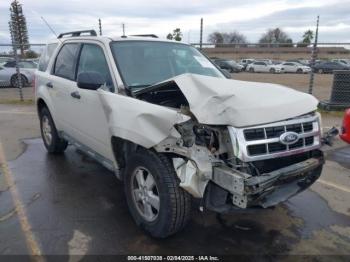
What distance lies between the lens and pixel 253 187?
2.94 m

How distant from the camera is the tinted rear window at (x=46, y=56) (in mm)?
6113

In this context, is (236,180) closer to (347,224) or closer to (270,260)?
(270,260)

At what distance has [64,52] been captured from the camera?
5613 millimetres

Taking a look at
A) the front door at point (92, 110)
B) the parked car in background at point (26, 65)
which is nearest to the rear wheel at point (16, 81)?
the parked car in background at point (26, 65)

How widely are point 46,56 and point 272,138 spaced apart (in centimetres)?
450

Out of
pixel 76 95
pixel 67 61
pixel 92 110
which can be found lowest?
pixel 92 110

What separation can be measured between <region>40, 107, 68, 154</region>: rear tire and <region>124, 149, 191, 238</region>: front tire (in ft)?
9.07

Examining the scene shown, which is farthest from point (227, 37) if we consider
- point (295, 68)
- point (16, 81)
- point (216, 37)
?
point (16, 81)

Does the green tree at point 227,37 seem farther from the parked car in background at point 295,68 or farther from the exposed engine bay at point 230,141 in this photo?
the exposed engine bay at point 230,141

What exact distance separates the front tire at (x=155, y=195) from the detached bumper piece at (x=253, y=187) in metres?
0.30

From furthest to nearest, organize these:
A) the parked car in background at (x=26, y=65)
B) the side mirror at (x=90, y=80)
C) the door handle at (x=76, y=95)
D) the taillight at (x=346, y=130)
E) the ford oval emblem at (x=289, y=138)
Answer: the parked car in background at (x=26, y=65), the taillight at (x=346, y=130), the door handle at (x=76, y=95), the side mirror at (x=90, y=80), the ford oval emblem at (x=289, y=138)

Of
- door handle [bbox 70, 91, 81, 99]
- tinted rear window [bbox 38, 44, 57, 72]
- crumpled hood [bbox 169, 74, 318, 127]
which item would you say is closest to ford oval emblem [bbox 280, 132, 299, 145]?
crumpled hood [bbox 169, 74, 318, 127]

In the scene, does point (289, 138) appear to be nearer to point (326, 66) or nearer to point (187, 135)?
point (187, 135)

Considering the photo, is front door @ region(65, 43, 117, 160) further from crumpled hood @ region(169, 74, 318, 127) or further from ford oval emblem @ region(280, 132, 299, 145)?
ford oval emblem @ region(280, 132, 299, 145)
